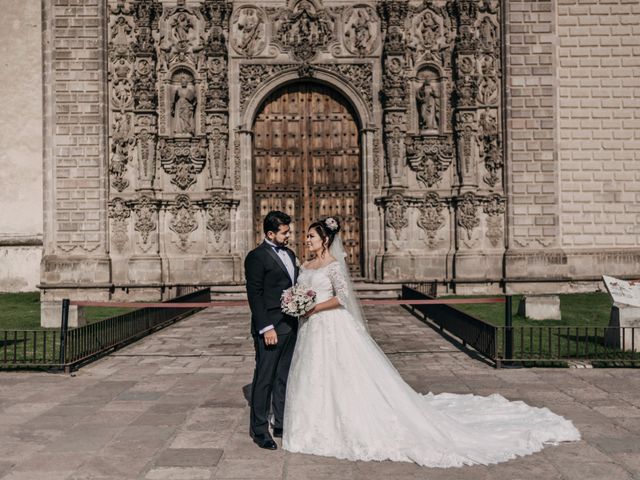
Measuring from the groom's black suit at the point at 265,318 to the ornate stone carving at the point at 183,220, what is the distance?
53.6 feet

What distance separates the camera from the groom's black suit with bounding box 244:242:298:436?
21.6ft

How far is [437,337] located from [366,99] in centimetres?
1149

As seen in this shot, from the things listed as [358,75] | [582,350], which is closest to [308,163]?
[358,75]

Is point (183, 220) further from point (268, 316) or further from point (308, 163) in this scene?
point (268, 316)

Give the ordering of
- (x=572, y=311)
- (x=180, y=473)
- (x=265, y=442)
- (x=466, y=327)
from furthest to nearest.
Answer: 1. (x=572, y=311)
2. (x=466, y=327)
3. (x=265, y=442)
4. (x=180, y=473)

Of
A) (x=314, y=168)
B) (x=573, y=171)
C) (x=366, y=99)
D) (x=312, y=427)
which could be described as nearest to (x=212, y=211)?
(x=314, y=168)

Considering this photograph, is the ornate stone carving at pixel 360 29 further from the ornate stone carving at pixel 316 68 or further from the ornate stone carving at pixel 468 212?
the ornate stone carving at pixel 468 212

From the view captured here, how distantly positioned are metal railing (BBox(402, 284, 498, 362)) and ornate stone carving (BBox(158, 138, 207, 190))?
9557mm

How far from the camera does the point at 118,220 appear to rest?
2244 centimetres

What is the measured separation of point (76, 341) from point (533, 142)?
16.4 meters

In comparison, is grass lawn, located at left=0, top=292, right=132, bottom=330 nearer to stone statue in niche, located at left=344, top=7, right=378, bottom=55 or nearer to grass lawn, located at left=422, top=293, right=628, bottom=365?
grass lawn, located at left=422, top=293, right=628, bottom=365

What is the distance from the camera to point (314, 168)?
23375 millimetres

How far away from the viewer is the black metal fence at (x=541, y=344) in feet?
33.9

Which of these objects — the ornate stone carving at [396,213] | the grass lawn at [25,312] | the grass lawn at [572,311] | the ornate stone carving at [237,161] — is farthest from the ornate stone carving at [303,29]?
the grass lawn at [25,312]
